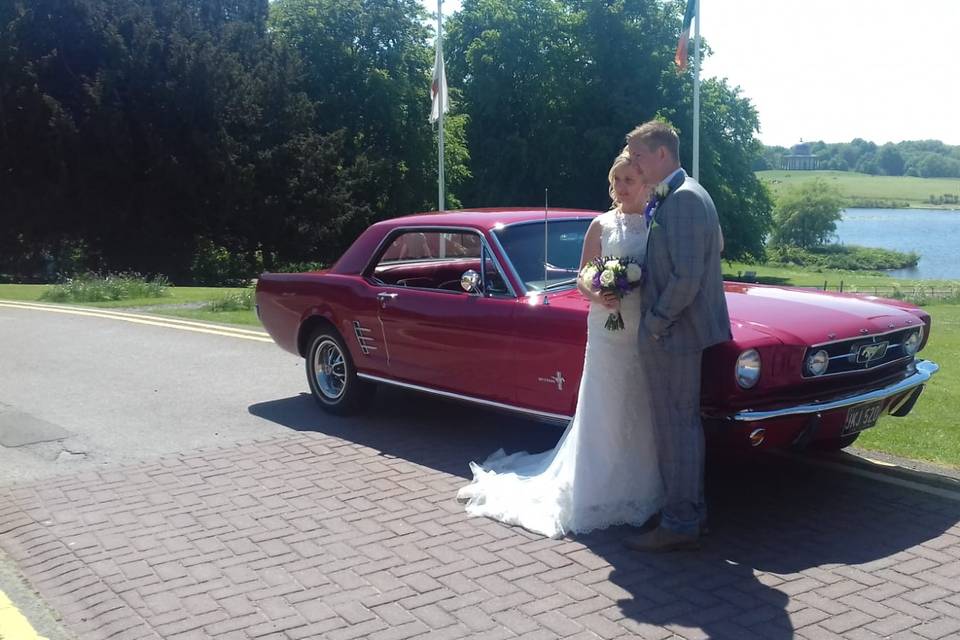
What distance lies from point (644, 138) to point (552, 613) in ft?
7.75

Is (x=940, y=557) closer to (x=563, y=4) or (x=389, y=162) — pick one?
(x=389, y=162)

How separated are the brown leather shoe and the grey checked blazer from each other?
93cm

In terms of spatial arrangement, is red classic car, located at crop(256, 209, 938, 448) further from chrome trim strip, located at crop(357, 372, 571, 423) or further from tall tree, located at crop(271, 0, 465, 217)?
tall tree, located at crop(271, 0, 465, 217)

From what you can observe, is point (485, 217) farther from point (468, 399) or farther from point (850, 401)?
point (850, 401)

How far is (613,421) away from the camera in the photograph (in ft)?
16.9

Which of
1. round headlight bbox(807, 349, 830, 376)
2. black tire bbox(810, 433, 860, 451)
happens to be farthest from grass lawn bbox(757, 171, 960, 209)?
round headlight bbox(807, 349, 830, 376)

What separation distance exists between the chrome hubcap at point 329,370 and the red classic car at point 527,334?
1cm

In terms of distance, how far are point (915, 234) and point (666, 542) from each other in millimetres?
120533

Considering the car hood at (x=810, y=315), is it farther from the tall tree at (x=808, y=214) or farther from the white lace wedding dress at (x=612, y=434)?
the tall tree at (x=808, y=214)

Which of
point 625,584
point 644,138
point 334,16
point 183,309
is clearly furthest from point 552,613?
point 334,16

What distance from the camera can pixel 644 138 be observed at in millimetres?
4879

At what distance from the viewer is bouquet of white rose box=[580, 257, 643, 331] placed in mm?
4879

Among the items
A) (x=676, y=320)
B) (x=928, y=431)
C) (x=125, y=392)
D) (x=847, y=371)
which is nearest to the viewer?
(x=676, y=320)

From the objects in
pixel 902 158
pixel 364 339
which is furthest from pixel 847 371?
pixel 902 158
